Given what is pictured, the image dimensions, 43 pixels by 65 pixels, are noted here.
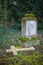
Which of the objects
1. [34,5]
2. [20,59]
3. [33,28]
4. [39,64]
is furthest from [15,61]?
[34,5]

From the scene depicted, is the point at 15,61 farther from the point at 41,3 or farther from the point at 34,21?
the point at 41,3

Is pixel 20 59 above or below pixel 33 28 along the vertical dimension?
above

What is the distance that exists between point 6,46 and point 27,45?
589 mm

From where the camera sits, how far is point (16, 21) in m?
11.9

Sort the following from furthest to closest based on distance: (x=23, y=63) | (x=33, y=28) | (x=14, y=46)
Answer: (x=33, y=28), (x=14, y=46), (x=23, y=63)

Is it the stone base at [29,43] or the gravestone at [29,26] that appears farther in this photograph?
the gravestone at [29,26]

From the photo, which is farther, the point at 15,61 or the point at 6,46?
the point at 6,46

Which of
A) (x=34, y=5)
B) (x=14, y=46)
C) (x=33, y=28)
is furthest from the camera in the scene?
(x=34, y=5)

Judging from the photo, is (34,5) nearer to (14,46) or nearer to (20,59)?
(14,46)

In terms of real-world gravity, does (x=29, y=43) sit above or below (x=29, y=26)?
below

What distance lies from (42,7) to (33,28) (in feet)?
14.5

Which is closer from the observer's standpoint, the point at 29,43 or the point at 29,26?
the point at 29,43

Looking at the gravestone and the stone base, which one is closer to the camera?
the stone base

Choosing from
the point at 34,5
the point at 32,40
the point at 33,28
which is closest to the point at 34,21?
the point at 33,28
